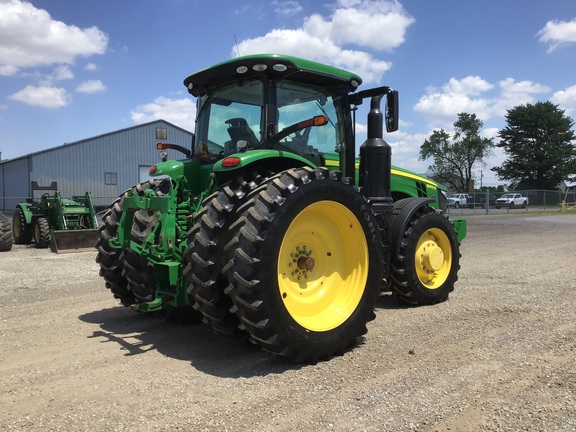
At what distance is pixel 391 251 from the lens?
20.0 feet

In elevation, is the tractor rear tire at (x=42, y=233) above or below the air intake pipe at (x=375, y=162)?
below

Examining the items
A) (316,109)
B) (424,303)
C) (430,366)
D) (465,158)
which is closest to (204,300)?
(430,366)

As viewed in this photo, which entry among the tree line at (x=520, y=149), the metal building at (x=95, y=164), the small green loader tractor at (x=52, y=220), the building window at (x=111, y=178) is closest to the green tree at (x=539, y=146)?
the tree line at (x=520, y=149)

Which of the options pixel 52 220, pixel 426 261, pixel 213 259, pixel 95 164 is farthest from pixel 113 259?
pixel 95 164

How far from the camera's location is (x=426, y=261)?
630 centimetres

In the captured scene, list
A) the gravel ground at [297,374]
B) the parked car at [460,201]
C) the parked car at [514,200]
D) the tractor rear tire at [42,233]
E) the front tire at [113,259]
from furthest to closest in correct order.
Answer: the parked car at [514,200], the parked car at [460,201], the tractor rear tire at [42,233], the front tire at [113,259], the gravel ground at [297,374]

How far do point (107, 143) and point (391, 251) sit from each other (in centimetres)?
2939

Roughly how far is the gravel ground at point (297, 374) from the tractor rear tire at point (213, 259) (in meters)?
0.44

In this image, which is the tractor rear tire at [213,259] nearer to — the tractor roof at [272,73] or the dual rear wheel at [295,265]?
the dual rear wheel at [295,265]

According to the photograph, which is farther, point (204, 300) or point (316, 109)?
point (316, 109)

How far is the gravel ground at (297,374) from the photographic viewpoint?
3.17 meters

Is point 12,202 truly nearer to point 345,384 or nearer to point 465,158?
point 345,384

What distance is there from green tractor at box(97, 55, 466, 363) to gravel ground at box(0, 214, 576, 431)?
0.36 m

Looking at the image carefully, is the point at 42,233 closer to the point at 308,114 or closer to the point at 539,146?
the point at 308,114
